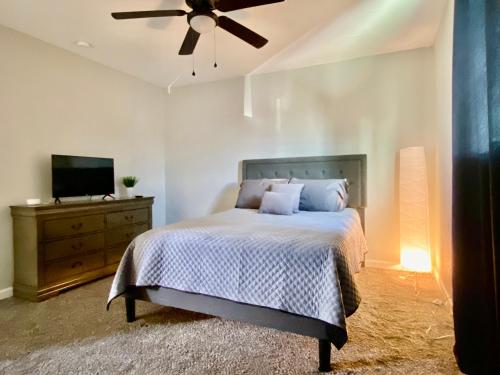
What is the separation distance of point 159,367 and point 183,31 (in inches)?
113

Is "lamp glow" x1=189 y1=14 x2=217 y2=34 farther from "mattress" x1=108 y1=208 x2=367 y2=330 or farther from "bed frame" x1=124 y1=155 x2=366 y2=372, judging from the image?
"bed frame" x1=124 y1=155 x2=366 y2=372

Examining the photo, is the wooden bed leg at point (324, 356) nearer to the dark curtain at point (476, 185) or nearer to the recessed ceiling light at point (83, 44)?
the dark curtain at point (476, 185)

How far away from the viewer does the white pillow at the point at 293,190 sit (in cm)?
310

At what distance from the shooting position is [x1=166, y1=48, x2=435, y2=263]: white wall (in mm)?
3461

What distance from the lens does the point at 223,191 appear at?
4.44 meters

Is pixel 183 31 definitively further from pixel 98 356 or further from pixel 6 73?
pixel 98 356

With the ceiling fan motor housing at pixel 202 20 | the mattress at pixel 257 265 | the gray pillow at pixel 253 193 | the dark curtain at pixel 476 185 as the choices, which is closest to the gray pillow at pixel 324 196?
the gray pillow at pixel 253 193

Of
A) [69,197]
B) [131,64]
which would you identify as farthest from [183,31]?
[69,197]

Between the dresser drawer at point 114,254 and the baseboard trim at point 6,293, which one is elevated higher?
the dresser drawer at point 114,254

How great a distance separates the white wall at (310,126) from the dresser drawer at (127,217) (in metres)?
0.93

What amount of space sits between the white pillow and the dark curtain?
1589 mm

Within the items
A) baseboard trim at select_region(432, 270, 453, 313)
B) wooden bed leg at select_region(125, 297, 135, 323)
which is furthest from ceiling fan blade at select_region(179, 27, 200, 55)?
baseboard trim at select_region(432, 270, 453, 313)

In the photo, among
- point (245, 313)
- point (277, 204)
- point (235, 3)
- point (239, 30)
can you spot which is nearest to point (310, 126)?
point (277, 204)

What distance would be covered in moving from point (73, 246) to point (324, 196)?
2.66 metres
